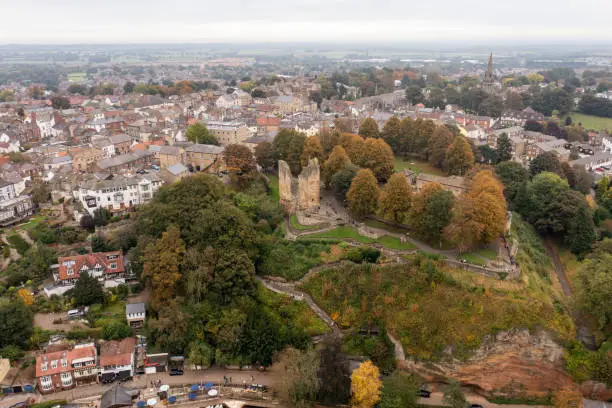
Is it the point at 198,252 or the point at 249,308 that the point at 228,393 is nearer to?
the point at 249,308

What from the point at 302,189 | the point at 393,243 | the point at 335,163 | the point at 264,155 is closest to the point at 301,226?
the point at 302,189

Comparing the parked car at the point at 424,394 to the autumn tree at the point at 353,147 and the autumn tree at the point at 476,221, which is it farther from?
the autumn tree at the point at 353,147

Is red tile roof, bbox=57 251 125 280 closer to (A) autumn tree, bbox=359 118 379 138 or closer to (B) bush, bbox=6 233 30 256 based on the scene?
(B) bush, bbox=6 233 30 256

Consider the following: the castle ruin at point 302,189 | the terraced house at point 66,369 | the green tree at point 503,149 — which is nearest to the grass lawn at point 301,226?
the castle ruin at point 302,189

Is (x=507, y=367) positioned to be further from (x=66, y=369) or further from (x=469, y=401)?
(x=66, y=369)

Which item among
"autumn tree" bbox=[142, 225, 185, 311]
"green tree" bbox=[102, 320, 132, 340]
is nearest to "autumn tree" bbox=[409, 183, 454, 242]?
"autumn tree" bbox=[142, 225, 185, 311]
